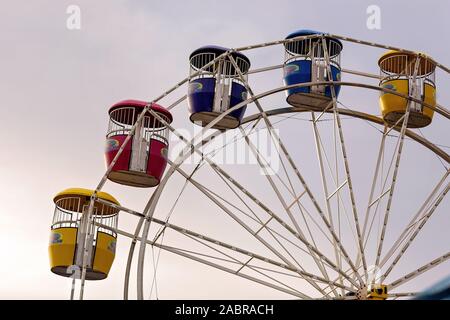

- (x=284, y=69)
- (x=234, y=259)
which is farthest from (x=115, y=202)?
(x=284, y=69)

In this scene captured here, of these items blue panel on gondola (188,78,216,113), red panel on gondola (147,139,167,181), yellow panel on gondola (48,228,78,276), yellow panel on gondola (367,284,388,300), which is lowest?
yellow panel on gondola (367,284,388,300)

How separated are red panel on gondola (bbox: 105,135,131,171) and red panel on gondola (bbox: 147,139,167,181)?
63cm

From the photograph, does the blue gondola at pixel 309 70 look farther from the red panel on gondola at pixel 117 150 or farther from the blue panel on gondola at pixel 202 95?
the red panel on gondola at pixel 117 150

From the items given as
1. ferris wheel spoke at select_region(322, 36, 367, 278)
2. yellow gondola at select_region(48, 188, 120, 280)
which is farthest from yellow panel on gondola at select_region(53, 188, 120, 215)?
ferris wheel spoke at select_region(322, 36, 367, 278)

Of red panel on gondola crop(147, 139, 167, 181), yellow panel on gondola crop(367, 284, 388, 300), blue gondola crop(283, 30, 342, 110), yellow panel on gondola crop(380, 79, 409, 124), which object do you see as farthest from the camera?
yellow panel on gondola crop(380, 79, 409, 124)

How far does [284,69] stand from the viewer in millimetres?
22922

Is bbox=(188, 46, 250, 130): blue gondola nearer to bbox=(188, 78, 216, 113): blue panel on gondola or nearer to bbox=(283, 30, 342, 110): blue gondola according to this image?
bbox=(188, 78, 216, 113): blue panel on gondola

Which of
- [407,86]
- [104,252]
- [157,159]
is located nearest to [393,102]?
[407,86]

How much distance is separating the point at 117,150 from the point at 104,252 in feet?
9.35

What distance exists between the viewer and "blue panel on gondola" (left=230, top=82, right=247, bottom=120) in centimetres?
2180

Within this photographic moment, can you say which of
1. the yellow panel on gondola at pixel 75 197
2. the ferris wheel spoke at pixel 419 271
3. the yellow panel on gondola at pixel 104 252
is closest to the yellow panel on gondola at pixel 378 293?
the ferris wheel spoke at pixel 419 271

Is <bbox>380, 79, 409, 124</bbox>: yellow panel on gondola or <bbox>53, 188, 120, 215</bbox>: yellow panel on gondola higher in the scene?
<bbox>380, 79, 409, 124</bbox>: yellow panel on gondola

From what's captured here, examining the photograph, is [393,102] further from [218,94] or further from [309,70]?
[218,94]
